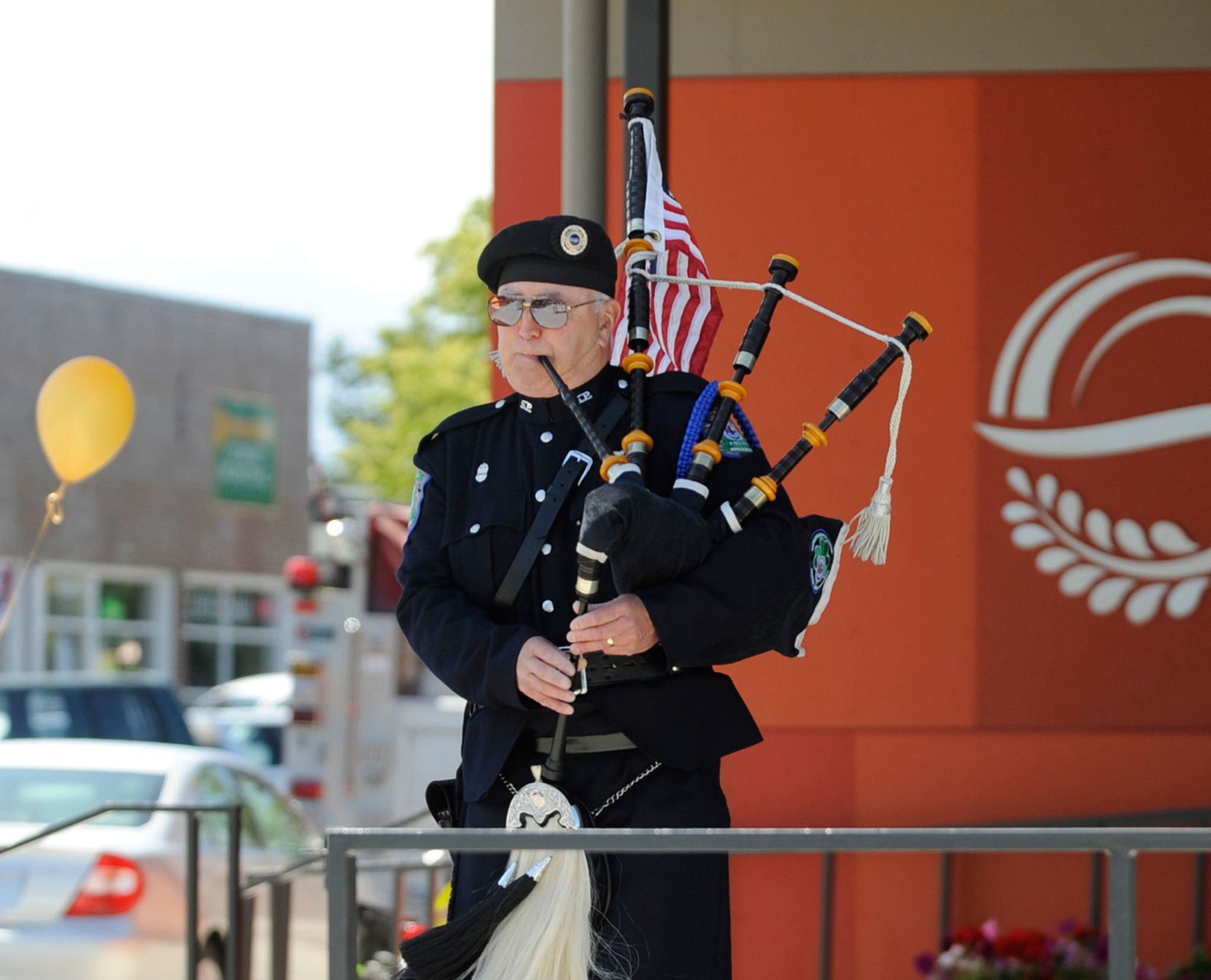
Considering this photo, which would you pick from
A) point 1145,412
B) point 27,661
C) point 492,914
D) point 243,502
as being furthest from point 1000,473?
point 243,502

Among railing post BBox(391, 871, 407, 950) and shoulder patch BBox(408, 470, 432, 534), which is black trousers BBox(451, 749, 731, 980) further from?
railing post BBox(391, 871, 407, 950)

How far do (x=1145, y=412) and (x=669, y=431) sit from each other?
2.31 meters

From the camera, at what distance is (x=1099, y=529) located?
15.1ft

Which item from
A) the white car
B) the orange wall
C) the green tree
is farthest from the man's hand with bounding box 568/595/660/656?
the green tree

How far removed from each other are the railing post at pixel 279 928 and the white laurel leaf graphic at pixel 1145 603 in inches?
113

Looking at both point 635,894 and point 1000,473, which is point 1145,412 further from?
point 635,894

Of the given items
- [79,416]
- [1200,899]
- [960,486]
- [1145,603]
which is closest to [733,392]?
[960,486]

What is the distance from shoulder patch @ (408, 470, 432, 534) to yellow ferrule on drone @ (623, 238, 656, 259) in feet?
1.67

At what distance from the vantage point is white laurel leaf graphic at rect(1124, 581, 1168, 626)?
459 cm

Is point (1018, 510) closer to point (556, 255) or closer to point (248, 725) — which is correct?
point (556, 255)

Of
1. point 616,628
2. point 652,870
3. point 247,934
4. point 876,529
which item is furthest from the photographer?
point 247,934

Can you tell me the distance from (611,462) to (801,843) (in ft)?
2.30

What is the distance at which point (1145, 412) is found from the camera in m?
4.62

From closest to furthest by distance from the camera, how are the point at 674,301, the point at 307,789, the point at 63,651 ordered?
1. the point at 674,301
2. the point at 307,789
3. the point at 63,651
